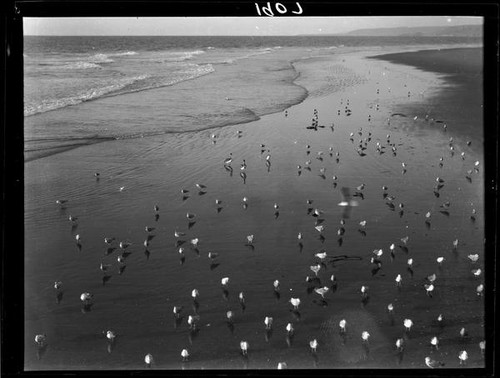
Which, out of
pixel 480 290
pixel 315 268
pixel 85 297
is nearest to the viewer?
pixel 85 297

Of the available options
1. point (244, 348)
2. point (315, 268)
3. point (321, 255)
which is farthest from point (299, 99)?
point (244, 348)

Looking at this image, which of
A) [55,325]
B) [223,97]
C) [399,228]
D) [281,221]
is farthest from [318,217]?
[55,325]

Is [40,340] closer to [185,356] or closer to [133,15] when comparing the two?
[185,356]

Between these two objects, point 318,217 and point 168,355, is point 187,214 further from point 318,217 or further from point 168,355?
point 168,355

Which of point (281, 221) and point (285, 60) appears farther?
point (285, 60)

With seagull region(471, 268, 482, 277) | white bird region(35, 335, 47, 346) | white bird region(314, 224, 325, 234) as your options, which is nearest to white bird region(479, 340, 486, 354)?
seagull region(471, 268, 482, 277)

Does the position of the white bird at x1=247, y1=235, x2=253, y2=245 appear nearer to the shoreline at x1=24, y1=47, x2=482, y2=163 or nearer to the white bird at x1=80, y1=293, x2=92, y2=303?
the white bird at x1=80, y1=293, x2=92, y2=303
